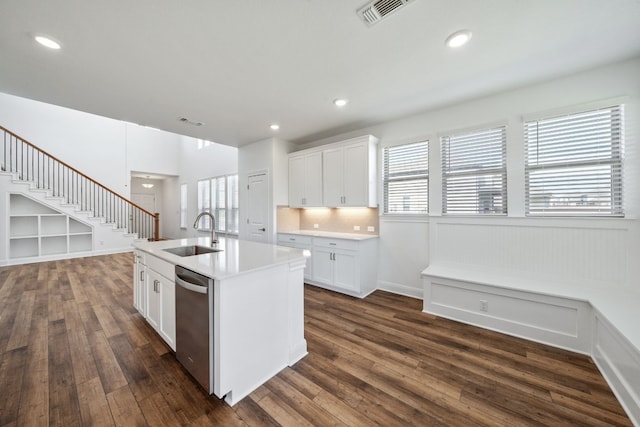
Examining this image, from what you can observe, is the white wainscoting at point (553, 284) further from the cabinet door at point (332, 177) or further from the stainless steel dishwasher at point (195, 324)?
the stainless steel dishwasher at point (195, 324)

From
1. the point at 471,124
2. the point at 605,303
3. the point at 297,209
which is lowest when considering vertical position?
the point at 605,303

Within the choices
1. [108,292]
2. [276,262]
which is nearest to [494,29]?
[276,262]

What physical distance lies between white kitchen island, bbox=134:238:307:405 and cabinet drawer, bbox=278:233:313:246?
173cm

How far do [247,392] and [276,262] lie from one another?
968 millimetres

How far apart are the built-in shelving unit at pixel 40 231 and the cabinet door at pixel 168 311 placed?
633 cm

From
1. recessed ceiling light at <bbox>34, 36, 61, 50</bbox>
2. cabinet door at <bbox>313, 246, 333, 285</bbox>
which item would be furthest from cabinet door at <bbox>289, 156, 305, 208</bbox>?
recessed ceiling light at <bbox>34, 36, 61, 50</bbox>

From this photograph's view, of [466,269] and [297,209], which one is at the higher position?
[297,209]

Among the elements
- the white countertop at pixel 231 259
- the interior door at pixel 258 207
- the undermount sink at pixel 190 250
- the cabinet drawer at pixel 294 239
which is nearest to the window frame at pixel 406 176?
the cabinet drawer at pixel 294 239

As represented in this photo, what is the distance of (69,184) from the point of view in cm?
704

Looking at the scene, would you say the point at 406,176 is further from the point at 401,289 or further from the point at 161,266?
the point at 161,266

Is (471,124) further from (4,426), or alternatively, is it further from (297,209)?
(4,426)

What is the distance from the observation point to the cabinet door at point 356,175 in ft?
12.7

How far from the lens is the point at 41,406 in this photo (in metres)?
1.64

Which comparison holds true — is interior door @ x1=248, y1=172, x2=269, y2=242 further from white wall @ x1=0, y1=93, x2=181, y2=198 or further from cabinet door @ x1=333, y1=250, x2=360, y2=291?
white wall @ x1=0, y1=93, x2=181, y2=198
